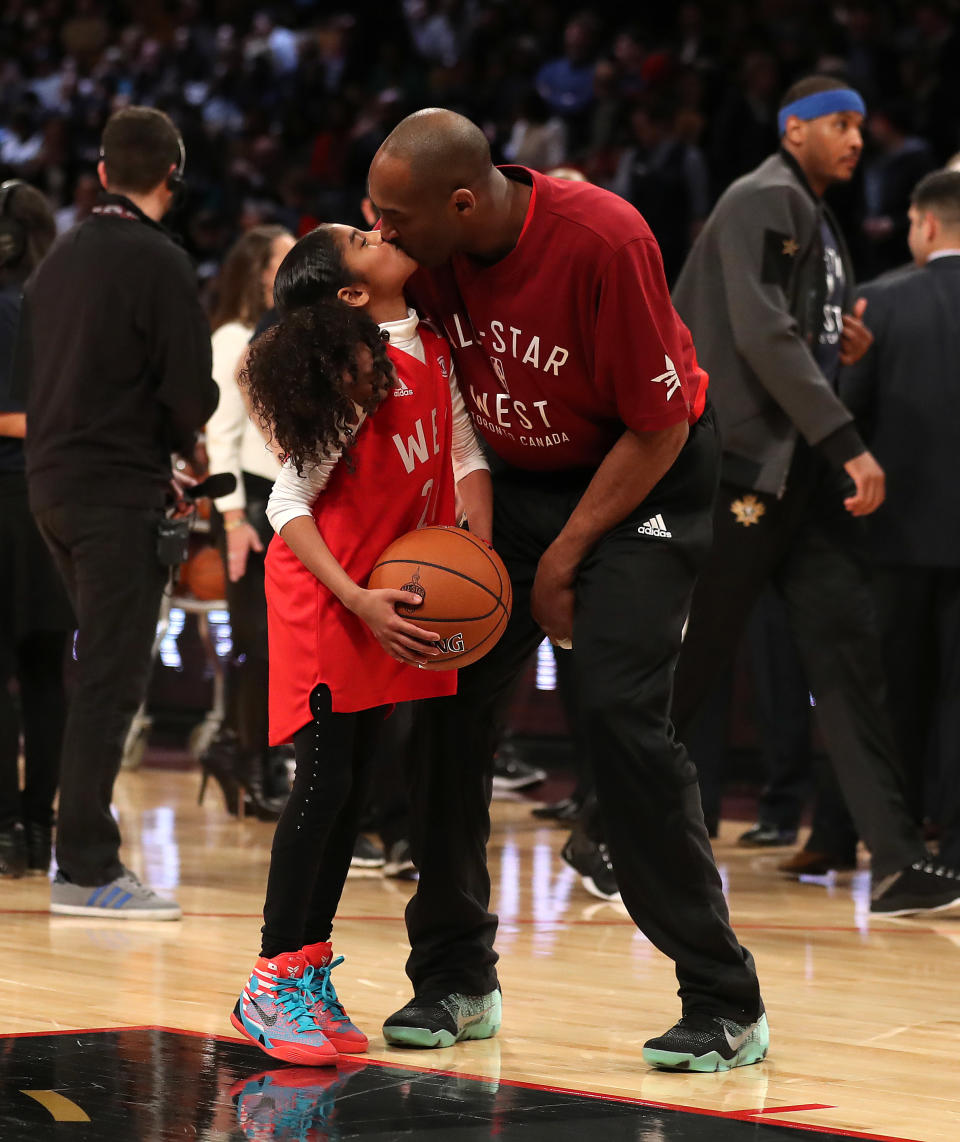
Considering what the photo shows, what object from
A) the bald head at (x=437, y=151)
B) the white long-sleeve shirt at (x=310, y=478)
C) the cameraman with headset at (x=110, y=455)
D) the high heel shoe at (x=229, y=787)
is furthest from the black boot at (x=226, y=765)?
the bald head at (x=437, y=151)

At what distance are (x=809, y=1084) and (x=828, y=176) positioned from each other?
3.04 metres

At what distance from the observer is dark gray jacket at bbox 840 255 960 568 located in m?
5.52

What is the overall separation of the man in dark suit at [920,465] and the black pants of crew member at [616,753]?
230cm

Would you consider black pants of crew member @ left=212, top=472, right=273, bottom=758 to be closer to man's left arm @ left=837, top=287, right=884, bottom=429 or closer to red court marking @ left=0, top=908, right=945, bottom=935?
red court marking @ left=0, top=908, right=945, bottom=935

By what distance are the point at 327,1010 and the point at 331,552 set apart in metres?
0.84

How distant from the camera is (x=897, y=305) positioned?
571 cm

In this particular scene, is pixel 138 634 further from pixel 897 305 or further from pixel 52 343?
pixel 897 305

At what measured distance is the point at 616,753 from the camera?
3166 millimetres

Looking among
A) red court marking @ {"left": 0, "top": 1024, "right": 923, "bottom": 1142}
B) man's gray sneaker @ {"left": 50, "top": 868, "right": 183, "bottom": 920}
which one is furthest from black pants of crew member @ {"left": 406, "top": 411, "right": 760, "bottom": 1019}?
man's gray sneaker @ {"left": 50, "top": 868, "right": 183, "bottom": 920}

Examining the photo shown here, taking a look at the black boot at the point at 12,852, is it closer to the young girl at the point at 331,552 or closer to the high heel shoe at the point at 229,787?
the high heel shoe at the point at 229,787

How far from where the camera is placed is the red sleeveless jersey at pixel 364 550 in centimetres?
326

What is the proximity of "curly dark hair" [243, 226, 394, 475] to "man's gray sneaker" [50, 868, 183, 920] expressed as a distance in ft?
6.40

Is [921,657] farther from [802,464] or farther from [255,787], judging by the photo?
[255,787]

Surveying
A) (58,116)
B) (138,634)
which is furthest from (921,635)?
(58,116)
